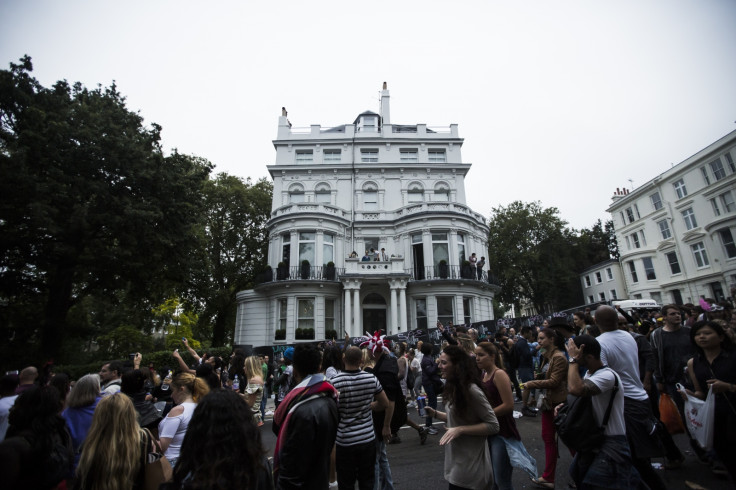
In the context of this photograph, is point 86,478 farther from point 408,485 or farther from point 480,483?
point 408,485

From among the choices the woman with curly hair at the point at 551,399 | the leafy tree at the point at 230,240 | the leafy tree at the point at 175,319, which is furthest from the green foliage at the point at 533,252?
the woman with curly hair at the point at 551,399

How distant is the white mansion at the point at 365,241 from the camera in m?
23.1

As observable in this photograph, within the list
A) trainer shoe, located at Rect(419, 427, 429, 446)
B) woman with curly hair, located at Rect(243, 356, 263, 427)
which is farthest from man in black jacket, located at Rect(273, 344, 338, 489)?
trainer shoe, located at Rect(419, 427, 429, 446)

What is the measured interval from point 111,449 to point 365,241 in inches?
960

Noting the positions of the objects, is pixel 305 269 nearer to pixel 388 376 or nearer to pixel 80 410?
pixel 388 376

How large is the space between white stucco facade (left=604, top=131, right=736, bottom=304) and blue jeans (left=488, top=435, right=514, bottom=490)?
30.9 m

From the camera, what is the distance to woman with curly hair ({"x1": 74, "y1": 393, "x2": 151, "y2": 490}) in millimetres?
2287

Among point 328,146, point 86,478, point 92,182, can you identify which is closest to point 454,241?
point 328,146

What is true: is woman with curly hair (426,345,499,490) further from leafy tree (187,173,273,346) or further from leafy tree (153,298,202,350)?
leafy tree (153,298,202,350)

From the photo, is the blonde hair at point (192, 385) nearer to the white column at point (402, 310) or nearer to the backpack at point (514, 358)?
the backpack at point (514, 358)

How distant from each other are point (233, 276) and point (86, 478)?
29.5 metres

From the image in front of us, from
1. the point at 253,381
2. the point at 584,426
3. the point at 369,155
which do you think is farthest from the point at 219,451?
the point at 369,155

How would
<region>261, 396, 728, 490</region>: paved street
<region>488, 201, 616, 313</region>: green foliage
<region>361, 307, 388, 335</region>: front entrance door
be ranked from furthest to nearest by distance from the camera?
<region>488, 201, 616, 313</region>: green foliage
<region>361, 307, 388, 335</region>: front entrance door
<region>261, 396, 728, 490</region>: paved street

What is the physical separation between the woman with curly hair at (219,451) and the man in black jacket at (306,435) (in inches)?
34.1
